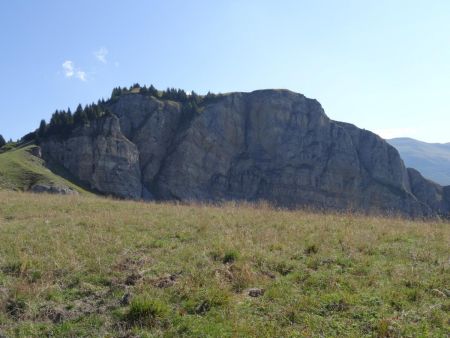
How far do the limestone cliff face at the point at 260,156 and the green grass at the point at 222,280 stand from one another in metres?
87.7

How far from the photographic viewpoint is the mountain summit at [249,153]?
107 metres

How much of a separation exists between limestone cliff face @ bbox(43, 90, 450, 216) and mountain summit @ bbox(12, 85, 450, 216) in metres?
0.29

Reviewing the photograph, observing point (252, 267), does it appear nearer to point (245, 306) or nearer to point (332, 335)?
point (245, 306)

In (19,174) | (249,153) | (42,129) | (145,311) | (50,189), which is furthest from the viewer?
(249,153)

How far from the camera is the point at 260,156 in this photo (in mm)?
122062

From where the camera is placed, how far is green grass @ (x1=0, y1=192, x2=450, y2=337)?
20.2 ft

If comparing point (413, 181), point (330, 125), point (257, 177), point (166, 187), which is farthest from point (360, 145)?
point (166, 187)

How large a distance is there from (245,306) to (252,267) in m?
1.82

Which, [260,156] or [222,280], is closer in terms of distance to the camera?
[222,280]

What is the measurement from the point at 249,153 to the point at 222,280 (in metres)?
116

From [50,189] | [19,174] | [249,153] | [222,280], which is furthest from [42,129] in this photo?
[222,280]

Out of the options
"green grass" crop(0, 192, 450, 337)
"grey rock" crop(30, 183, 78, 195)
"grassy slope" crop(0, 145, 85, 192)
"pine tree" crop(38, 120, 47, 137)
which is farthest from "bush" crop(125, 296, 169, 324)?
"pine tree" crop(38, 120, 47, 137)

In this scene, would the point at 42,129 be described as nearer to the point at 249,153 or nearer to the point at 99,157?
the point at 99,157

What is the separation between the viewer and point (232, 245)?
9828 mm
